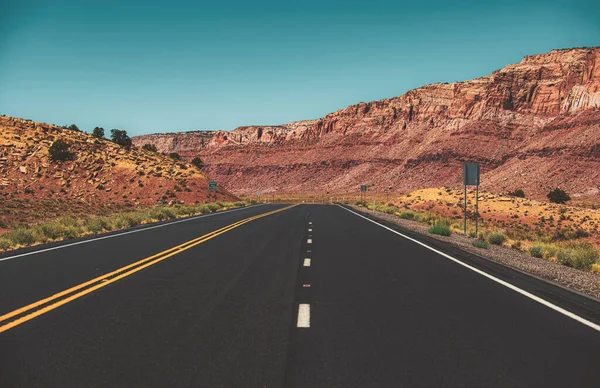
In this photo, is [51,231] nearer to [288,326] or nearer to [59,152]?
[288,326]

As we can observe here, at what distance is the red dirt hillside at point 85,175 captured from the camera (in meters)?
53.0

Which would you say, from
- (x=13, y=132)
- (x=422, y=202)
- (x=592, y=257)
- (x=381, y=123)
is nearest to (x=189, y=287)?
(x=592, y=257)

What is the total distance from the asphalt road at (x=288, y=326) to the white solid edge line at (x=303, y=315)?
27mm

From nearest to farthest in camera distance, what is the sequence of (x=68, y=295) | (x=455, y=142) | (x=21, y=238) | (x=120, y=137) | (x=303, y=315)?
(x=303, y=315) < (x=68, y=295) < (x=21, y=238) < (x=120, y=137) < (x=455, y=142)

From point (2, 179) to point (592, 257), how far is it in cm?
5991

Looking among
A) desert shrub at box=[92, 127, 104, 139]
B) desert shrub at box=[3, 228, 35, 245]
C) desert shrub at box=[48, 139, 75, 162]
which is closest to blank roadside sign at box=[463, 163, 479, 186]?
desert shrub at box=[3, 228, 35, 245]

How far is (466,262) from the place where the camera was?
38.1ft

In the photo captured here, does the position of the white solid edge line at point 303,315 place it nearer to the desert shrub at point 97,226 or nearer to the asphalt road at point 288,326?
the asphalt road at point 288,326

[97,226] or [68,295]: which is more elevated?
[68,295]

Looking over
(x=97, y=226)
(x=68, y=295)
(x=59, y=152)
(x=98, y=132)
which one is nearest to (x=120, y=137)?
(x=98, y=132)

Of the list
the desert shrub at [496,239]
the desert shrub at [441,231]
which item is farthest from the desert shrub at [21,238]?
the desert shrub at [496,239]

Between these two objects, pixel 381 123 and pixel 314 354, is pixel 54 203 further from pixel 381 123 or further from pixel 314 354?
pixel 381 123

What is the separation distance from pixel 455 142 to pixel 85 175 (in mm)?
82644

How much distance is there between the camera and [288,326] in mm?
5668
